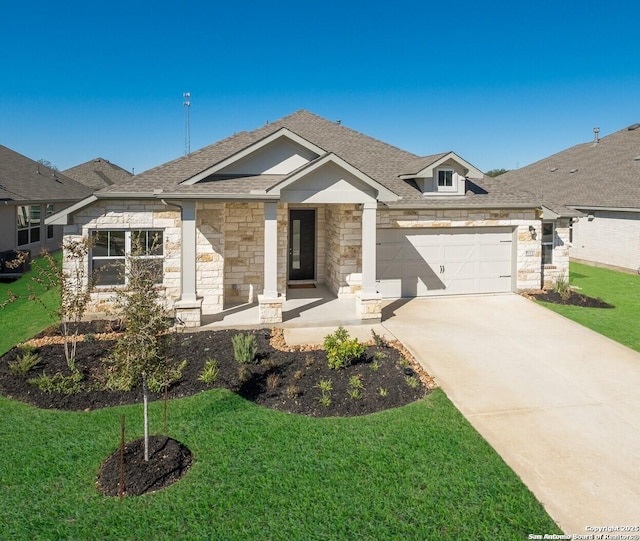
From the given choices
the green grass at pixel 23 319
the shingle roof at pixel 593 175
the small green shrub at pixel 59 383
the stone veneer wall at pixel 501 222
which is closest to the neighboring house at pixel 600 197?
the shingle roof at pixel 593 175

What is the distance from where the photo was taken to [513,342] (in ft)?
32.2

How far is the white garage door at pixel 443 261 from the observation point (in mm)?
13867

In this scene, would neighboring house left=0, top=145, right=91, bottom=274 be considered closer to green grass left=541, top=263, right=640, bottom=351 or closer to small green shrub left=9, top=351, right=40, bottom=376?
small green shrub left=9, top=351, right=40, bottom=376

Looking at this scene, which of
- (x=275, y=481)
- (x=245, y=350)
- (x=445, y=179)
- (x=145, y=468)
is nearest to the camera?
(x=275, y=481)

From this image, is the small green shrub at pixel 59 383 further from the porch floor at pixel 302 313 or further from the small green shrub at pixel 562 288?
the small green shrub at pixel 562 288

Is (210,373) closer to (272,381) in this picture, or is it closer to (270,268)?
(272,381)

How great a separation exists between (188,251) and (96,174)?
106 ft

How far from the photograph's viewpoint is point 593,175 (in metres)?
24.5

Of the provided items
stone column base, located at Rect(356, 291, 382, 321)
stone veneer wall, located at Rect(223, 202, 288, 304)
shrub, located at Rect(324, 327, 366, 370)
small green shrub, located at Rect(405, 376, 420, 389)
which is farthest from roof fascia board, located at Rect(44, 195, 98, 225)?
small green shrub, located at Rect(405, 376, 420, 389)

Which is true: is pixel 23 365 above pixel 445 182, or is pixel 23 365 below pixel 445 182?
below

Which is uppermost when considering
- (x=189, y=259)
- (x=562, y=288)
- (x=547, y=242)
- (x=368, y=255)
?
(x=547, y=242)

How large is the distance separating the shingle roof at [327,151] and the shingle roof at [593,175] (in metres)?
5.29

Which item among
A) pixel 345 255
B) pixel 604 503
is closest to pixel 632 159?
pixel 345 255

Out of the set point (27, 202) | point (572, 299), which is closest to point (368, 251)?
point (572, 299)
